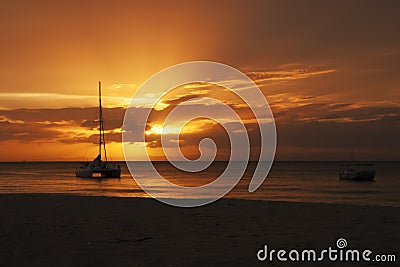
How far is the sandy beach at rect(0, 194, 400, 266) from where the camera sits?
984 cm

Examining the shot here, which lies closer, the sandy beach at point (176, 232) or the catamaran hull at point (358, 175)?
the sandy beach at point (176, 232)

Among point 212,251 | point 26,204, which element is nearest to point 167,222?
point 212,251

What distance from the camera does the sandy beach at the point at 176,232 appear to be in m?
9.84

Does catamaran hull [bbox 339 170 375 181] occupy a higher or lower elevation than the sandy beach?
lower

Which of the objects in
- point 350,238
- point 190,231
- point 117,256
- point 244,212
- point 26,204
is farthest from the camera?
point 26,204

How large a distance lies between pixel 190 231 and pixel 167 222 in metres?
2.04

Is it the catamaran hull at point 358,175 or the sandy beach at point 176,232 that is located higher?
the sandy beach at point 176,232

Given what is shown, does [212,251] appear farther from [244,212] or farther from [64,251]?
[244,212]

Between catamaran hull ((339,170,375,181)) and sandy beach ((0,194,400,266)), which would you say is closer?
sandy beach ((0,194,400,266))

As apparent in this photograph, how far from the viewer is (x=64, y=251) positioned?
1041 centimetres

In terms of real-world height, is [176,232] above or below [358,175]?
above

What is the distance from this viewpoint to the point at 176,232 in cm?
1307

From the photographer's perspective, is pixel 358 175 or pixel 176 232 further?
pixel 358 175

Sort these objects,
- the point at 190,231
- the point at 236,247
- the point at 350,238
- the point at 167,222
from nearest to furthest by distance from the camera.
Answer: the point at 236,247 → the point at 350,238 → the point at 190,231 → the point at 167,222
